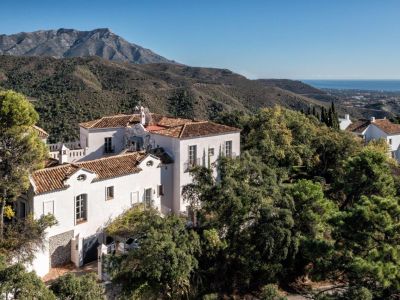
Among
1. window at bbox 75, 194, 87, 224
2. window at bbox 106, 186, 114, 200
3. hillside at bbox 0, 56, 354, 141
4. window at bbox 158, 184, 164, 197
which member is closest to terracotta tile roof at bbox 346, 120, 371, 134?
hillside at bbox 0, 56, 354, 141

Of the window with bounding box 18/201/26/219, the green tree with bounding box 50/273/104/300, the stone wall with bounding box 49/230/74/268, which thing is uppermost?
the green tree with bounding box 50/273/104/300

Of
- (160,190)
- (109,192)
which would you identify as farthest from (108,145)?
(109,192)

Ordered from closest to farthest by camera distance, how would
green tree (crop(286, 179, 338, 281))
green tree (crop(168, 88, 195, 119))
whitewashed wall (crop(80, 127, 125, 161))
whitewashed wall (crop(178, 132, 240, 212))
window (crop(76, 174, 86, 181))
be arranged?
green tree (crop(286, 179, 338, 281))
window (crop(76, 174, 86, 181))
whitewashed wall (crop(178, 132, 240, 212))
whitewashed wall (crop(80, 127, 125, 161))
green tree (crop(168, 88, 195, 119))

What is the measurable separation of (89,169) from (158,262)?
29.5ft

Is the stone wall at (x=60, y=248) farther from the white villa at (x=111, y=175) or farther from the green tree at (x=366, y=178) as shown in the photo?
the green tree at (x=366, y=178)

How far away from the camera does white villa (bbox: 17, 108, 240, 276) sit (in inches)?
984

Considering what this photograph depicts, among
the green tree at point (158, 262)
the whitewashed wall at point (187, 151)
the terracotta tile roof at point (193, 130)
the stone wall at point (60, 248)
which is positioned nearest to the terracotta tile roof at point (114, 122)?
the terracotta tile roof at point (193, 130)

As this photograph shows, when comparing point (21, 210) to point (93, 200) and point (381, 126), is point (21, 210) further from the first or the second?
point (381, 126)

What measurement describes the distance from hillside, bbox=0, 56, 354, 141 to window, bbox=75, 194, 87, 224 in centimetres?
4277

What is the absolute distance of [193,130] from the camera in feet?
107

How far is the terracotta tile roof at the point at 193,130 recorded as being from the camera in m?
31.8

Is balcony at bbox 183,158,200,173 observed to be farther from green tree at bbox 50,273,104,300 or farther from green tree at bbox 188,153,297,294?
green tree at bbox 50,273,104,300

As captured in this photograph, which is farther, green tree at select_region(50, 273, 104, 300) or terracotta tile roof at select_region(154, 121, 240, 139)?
terracotta tile roof at select_region(154, 121, 240, 139)

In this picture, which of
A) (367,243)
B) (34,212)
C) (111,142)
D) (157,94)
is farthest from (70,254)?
(157,94)
